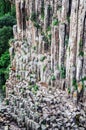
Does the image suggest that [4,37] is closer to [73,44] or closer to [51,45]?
[51,45]

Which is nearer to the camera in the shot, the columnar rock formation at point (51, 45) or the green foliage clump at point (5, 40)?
the columnar rock formation at point (51, 45)

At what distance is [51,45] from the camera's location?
75.0 ft

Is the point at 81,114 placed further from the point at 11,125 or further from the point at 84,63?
the point at 11,125

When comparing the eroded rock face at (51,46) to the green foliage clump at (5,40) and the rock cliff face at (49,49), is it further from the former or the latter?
the green foliage clump at (5,40)

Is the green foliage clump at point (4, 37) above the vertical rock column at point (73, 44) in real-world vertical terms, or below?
below

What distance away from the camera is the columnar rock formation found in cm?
2028

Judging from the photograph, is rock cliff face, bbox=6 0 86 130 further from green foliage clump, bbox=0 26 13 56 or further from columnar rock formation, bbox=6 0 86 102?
green foliage clump, bbox=0 26 13 56

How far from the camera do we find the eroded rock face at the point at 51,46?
20297 mm

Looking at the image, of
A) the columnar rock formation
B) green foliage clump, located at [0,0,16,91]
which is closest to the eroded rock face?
the columnar rock formation

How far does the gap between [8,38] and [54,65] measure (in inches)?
351

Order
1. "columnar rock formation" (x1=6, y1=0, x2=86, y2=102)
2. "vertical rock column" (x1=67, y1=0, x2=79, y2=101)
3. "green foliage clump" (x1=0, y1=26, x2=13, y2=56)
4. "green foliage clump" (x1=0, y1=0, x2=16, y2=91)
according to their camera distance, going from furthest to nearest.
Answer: "green foliage clump" (x1=0, y1=26, x2=13, y2=56)
"green foliage clump" (x1=0, y1=0, x2=16, y2=91)
"columnar rock formation" (x1=6, y1=0, x2=86, y2=102)
"vertical rock column" (x1=67, y1=0, x2=79, y2=101)

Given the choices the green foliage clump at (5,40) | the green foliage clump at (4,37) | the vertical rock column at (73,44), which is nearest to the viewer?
the vertical rock column at (73,44)

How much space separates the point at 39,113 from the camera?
2219 cm

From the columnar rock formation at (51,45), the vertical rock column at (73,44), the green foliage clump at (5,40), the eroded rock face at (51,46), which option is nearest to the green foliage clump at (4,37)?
the green foliage clump at (5,40)
